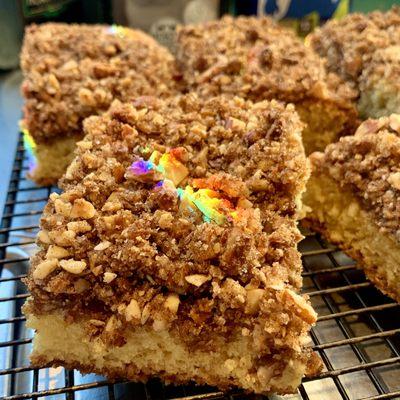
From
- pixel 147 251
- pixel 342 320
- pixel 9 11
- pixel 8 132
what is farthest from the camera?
pixel 9 11

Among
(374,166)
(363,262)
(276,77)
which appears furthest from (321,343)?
(276,77)

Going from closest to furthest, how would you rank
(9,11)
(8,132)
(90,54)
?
(90,54)
(8,132)
(9,11)

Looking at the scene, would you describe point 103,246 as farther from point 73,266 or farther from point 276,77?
point 276,77

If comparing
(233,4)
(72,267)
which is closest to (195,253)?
(72,267)

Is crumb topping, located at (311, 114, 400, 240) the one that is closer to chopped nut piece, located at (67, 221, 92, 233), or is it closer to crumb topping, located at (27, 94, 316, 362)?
crumb topping, located at (27, 94, 316, 362)

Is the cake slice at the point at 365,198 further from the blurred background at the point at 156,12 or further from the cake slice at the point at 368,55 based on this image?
the blurred background at the point at 156,12

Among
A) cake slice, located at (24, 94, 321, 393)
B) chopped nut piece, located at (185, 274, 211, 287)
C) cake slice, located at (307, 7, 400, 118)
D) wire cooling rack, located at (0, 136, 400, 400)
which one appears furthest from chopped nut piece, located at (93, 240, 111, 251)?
cake slice, located at (307, 7, 400, 118)

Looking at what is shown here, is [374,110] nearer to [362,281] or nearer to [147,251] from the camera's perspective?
[362,281]
